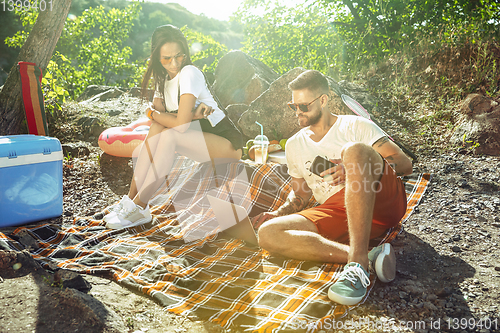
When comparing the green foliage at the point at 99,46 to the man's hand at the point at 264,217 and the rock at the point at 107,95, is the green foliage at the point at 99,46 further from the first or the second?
the man's hand at the point at 264,217

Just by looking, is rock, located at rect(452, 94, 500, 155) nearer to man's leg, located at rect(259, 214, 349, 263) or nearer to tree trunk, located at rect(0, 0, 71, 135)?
man's leg, located at rect(259, 214, 349, 263)

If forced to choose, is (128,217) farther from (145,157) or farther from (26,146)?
(26,146)

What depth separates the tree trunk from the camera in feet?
12.2

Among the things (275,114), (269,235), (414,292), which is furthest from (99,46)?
(414,292)

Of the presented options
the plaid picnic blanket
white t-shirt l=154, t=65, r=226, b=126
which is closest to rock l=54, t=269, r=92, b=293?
the plaid picnic blanket

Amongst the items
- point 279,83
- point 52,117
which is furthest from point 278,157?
point 52,117

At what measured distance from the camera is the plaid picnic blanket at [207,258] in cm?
163

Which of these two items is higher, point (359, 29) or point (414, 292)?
point (359, 29)

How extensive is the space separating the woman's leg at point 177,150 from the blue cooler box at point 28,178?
0.75 m

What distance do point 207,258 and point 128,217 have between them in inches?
33.7

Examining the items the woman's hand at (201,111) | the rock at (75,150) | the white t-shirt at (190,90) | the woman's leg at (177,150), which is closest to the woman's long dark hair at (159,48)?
the white t-shirt at (190,90)

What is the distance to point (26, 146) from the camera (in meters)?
2.68

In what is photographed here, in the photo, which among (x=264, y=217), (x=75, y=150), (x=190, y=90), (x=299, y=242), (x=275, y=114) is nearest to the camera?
(x=299, y=242)

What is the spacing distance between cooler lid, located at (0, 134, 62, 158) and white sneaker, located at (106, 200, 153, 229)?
0.78 m
